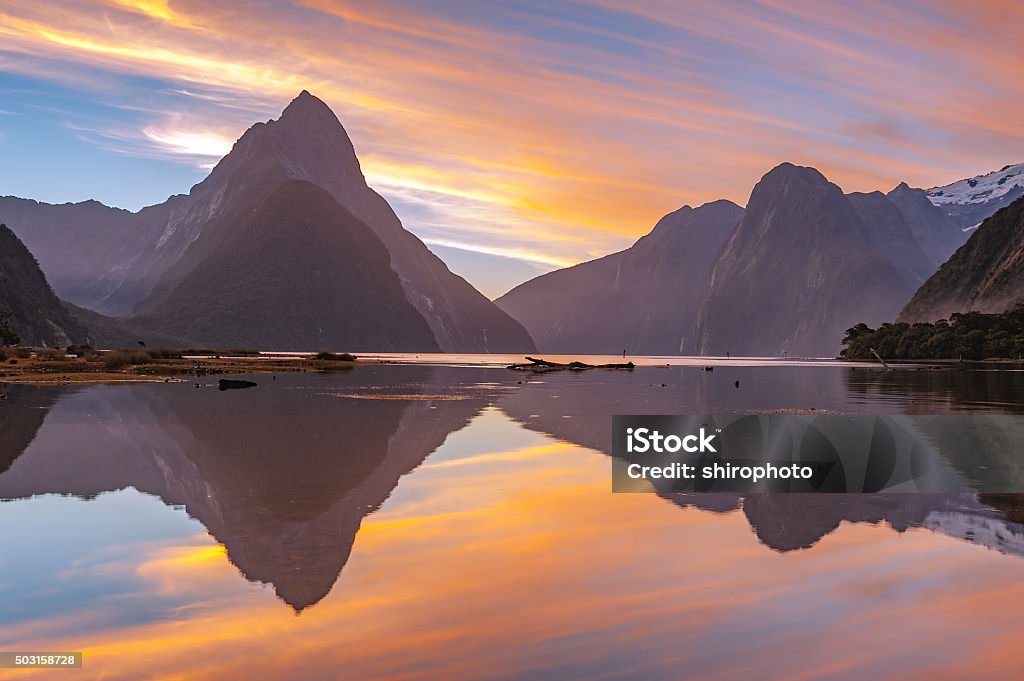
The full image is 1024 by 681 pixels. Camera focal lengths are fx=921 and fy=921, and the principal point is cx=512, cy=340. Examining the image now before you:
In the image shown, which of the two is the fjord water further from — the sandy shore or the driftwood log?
the driftwood log

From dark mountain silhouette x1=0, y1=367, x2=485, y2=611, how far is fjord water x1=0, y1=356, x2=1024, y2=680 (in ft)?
0.44

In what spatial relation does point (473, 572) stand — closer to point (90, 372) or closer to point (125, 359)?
point (90, 372)

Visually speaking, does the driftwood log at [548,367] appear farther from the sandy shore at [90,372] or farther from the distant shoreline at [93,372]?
the sandy shore at [90,372]

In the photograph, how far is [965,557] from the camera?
16.3m

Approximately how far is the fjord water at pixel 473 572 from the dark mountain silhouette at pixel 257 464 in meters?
0.13

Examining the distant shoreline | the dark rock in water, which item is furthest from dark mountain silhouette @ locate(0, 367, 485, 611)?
the distant shoreline

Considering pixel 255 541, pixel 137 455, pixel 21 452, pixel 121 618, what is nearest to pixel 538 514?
pixel 255 541

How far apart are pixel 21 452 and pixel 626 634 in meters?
26.4

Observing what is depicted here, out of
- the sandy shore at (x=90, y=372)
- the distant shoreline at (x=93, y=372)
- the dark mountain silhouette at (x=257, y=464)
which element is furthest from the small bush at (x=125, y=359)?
the dark mountain silhouette at (x=257, y=464)

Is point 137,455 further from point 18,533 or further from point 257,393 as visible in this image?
point 257,393

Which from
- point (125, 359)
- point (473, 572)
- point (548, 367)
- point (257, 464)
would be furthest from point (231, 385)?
point (548, 367)

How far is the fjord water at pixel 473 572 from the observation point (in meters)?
11.3

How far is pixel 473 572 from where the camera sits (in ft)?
50.4

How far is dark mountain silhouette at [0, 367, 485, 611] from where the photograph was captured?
56.9 ft
